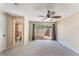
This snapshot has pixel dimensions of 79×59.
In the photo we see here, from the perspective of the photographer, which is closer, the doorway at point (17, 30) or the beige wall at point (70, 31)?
the doorway at point (17, 30)

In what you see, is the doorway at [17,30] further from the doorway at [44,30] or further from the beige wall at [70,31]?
the beige wall at [70,31]

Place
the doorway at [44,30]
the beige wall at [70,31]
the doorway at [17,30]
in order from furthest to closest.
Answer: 1. the beige wall at [70,31]
2. the doorway at [17,30]
3. the doorway at [44,30]

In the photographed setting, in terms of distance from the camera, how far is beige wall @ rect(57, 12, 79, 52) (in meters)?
3.46

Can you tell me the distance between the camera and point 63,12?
3139mm

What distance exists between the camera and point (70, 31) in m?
3.65

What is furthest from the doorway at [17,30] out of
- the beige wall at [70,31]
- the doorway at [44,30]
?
the beige wall at [70,31]

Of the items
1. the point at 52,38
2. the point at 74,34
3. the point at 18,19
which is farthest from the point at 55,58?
the point at 74,34

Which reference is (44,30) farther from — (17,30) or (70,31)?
(17,30)

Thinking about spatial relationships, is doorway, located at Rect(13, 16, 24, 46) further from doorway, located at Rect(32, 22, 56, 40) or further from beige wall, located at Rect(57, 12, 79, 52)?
beige wall, located at Rect(57, 12, 79, 52)

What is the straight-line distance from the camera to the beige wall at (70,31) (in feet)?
11.4

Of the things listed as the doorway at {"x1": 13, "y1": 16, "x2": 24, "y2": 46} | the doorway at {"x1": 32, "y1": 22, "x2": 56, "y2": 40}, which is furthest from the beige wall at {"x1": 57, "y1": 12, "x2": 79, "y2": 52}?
the doorway at {"x1": 13, "y1": 16, "x2": 24, "y2": 46}

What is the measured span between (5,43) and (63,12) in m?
1.65

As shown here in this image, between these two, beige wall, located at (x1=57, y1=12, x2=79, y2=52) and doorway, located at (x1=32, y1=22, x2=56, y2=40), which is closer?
doorway, located at (x1=32, y1=22, x2=56, y2=40)

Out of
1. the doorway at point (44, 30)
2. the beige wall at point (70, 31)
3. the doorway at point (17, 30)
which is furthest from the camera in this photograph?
the beige wall at point (70, 31)
